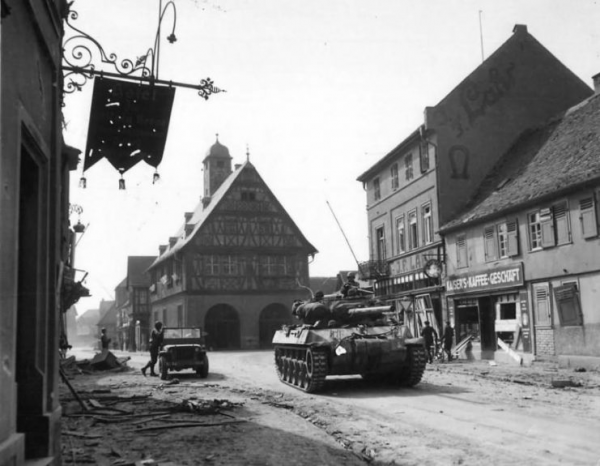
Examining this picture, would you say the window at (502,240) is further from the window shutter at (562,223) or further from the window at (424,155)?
the window at (424,155)

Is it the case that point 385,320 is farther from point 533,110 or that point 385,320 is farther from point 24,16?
point 533,110

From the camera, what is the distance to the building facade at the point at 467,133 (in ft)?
88.7

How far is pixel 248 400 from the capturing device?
1281 centimetres

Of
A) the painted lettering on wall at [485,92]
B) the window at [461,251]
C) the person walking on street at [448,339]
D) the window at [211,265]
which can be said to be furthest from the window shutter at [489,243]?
the window at [211,265]

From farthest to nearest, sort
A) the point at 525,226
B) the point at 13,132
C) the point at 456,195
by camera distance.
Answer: the point at 456,195 < the point at 525,226 < the point at 13,132

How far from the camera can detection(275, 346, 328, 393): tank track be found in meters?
13.9

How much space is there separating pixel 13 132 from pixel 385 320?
11.9 m

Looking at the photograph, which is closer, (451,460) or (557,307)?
(451,460)

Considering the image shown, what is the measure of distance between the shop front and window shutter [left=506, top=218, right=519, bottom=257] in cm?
45

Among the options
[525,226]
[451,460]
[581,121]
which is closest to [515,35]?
[581,121]

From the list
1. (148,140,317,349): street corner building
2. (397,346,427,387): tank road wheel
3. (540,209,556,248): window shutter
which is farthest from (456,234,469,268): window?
(148,140,317,349): street corner building

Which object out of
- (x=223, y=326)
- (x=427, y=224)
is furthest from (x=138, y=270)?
(x=427, y=224)

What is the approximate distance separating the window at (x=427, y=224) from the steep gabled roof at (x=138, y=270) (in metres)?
36.7

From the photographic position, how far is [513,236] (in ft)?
72.4
